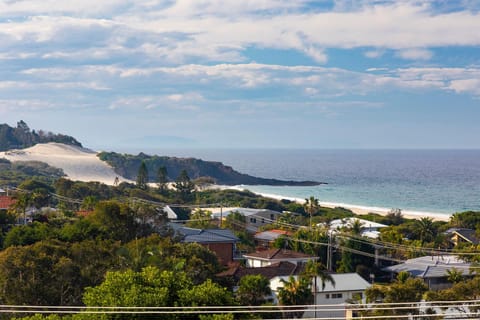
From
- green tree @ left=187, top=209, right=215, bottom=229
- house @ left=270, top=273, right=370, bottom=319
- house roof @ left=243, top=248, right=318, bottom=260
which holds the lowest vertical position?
house @ left=270, top=273, right=370, bottom=319

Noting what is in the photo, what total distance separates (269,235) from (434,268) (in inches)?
759

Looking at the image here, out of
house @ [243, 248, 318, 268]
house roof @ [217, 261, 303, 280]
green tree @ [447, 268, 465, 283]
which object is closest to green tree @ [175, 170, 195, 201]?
house @ [243, 248, 318, 268]

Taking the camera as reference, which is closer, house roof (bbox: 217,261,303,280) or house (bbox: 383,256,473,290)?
house roof (bbox: 217,261,303,280)

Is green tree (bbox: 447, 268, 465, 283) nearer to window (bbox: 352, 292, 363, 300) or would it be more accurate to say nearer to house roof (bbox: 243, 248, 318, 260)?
window (bbox: 352, 292, 363, 300)

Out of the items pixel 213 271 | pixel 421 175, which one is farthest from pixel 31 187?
pixel 421 175

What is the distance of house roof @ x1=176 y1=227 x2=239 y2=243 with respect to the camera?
50978 millimetres

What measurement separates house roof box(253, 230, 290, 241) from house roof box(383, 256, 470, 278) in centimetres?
1344

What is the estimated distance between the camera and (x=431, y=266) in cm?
4503

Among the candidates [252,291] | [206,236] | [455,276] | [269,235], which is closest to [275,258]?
[206,236]

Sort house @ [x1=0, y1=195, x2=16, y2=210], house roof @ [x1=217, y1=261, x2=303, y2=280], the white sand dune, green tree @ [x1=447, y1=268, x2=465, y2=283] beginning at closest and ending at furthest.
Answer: green tree @ [x1=447, y1=268, x2=465, y2=283]
house roof @ [x1=217, y1=261, x2=303, y2=280]
house @ [x1=0, y1=195, x2=16, y2=210]
the white sand dune

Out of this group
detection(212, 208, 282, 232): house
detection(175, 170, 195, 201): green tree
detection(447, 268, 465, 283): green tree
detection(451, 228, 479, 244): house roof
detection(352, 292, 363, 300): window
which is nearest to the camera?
detection(352, 292, 363, 300): window

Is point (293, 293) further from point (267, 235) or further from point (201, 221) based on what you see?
point (201, 221)

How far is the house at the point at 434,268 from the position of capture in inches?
1689

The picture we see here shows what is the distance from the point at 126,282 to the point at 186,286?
220 centimetres
